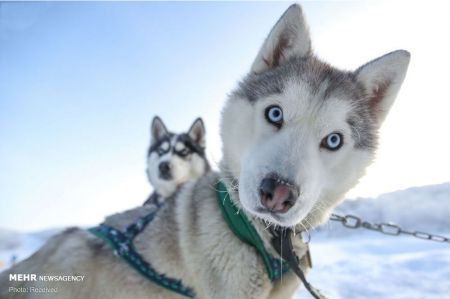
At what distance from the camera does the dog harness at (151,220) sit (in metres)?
2.12

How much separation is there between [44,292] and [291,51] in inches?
86.0

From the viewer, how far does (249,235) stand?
2119mm

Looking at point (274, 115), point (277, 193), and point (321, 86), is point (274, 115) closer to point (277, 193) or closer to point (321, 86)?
point (321, 86)

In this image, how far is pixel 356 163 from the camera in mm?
2295

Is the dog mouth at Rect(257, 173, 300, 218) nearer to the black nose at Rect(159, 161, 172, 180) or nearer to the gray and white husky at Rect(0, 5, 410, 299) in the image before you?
the gray and white husky at Rect(0, 5, 410, 299)

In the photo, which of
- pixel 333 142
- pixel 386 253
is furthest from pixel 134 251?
pixel 386 253

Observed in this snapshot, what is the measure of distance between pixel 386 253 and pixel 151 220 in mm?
4807

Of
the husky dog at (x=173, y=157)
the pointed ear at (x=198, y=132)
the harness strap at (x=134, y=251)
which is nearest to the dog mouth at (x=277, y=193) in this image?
the harness strap at (x=134, y=251)

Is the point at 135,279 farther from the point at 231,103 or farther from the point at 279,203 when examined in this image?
the point at 231,103

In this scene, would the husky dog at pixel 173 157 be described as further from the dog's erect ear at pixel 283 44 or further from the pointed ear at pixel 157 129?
the dog's erect ear at pixel 283 44

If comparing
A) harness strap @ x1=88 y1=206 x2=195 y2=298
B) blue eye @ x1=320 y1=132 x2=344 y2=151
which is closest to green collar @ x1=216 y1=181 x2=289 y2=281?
harness strap @ x1=88 y1=206 x2=195 y2=298

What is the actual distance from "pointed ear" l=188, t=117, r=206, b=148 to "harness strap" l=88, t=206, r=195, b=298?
590 centimetres

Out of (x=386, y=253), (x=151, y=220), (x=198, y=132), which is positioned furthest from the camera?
(x=198, y=132)

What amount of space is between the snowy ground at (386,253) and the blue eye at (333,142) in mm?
891
